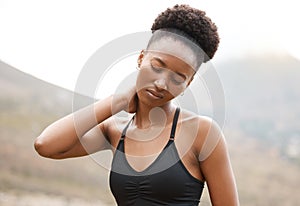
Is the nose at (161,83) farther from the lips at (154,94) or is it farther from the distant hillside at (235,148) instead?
the distant hillside at (235,148)

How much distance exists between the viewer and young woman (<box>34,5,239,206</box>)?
87 cm

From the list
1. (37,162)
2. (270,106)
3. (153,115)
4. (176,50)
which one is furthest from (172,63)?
(37,162)

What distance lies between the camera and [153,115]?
0.94 metres

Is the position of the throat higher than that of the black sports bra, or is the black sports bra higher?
the throat

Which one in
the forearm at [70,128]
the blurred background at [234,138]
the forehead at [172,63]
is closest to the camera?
the forehead at [172,63]

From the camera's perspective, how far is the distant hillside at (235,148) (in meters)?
2.99

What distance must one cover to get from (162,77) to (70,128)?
22 cm

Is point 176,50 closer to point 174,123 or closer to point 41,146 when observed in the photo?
point 174,123

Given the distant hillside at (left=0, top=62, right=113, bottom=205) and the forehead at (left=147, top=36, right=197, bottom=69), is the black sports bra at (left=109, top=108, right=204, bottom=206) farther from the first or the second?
the distant hillside at (left=0, top=62, right=113, bottom=205)

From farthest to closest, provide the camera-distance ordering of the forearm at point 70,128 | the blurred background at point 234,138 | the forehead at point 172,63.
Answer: the blurred background at point 234,138
the forearm at point 70,128
the forehead at point 172,63

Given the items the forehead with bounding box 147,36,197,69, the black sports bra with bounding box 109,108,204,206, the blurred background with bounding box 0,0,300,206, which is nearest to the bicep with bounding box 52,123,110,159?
the black sports bra with bounding box 109,108,204,206

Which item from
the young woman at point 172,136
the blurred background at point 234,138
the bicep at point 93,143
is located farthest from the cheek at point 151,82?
the blurred background at point 234,138

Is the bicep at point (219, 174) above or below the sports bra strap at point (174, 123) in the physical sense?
below

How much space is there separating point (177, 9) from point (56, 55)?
1189 mm
